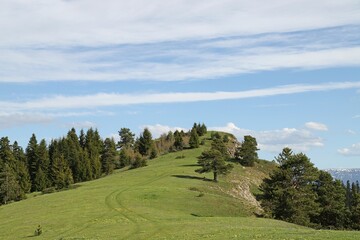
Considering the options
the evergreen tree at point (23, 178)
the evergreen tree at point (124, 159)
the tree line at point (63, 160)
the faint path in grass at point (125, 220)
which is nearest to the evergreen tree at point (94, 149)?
the tree line at point (63, 160)

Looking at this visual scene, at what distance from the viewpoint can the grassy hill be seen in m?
46.7

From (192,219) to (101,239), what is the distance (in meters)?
16.1

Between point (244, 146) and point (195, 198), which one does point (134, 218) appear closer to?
point (195, 198)

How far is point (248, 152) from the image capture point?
14150cm

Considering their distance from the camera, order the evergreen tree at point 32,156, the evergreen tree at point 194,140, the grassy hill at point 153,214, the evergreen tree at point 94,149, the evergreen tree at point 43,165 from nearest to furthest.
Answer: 1. the grassy hill at point 153,214
2. the evergreen tree at point 43,165
3. the evergreen tree at point 32,156
4. the evergreen tree at point 94,149
5. the evergreen tree at point 194,140

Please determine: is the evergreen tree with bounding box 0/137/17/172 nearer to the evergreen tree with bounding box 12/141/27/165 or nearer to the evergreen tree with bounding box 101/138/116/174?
the evergreen tree with bounding box 12/141/27/165

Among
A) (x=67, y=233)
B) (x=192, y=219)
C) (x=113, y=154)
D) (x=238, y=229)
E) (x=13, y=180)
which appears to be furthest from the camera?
(x=113, y=154)

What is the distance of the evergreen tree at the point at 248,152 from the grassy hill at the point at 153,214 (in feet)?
86.2

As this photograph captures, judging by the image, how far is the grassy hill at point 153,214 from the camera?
46719mm

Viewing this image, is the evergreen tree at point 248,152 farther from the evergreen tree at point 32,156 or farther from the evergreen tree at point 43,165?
the evergreen tree at point 32,156

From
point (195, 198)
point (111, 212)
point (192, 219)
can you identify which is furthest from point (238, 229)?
point (195, 198)

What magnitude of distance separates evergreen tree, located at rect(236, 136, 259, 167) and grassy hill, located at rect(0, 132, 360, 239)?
2627cm

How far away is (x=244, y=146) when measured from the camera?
5605 inches

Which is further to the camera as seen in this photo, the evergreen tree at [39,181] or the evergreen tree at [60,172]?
the evergreen tree at [39,181]
